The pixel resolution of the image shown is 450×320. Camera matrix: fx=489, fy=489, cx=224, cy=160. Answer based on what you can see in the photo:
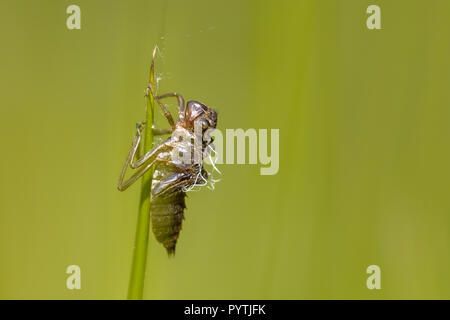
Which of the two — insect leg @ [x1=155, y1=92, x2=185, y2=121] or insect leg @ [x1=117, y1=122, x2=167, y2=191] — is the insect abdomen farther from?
insect leg @ [x1=155, y1=92, x2=185, y2=121]

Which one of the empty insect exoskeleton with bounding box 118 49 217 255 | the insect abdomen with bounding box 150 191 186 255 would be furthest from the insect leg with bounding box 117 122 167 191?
the insect abdomen with bounding box 150 191 186 255

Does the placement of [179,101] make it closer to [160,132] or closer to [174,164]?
[160,132]

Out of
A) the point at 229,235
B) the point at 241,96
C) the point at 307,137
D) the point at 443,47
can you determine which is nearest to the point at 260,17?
the point at 241,96

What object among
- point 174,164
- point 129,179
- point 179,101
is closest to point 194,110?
point 179,101

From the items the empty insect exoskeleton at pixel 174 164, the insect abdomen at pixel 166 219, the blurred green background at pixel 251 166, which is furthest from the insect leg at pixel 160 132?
the insect abdomen at pixel 166 219

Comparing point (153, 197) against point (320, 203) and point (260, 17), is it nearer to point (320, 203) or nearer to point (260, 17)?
point (320, 203)

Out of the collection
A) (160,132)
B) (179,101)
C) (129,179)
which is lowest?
(129,179)

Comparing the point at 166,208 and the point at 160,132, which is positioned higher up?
the point at 160,132

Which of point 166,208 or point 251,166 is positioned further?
point 251,166
